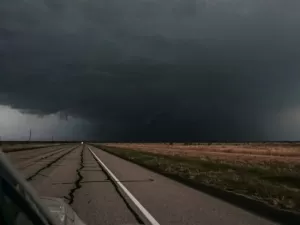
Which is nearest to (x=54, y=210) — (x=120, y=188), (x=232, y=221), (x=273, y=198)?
(x=232, y=221)

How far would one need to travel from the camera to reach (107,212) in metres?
10.0

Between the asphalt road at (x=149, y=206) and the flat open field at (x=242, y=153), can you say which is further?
the flat open field at (x=242, y=153)

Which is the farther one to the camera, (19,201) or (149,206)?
(149,206)

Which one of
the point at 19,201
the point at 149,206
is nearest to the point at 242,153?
the point at 149,206

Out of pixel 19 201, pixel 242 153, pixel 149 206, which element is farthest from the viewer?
pixel 242 153

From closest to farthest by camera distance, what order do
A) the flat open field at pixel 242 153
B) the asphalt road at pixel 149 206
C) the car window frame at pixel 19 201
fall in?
1. the car window frame at pixel 19 201
2. the asphalt road at pixel 149 206
3. the flat open field at pixel 242 153

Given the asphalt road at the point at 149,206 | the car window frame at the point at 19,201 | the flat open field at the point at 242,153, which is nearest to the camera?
the car window frame at the point at 19,201

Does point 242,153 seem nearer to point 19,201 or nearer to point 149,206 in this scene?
point 149,206

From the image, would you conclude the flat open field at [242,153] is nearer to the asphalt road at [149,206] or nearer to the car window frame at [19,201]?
the asphalt road at [149,206]

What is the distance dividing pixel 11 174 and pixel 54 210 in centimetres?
210

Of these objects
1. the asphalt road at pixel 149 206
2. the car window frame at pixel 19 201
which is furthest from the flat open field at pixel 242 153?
the car window frame at pixel 19 201

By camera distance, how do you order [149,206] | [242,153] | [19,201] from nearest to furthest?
[19,201] < [149,206] < [242,153]

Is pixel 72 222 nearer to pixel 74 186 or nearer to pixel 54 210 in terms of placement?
pixel 54 210

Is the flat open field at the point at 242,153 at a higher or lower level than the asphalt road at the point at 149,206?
higher
